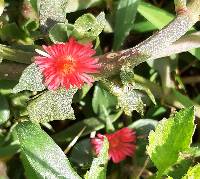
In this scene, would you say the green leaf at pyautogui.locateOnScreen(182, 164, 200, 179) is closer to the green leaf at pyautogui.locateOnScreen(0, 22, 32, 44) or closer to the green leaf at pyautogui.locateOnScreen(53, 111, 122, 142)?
the green leaf at pyautogui.locateOnScreen(53, 111, 122, 142)

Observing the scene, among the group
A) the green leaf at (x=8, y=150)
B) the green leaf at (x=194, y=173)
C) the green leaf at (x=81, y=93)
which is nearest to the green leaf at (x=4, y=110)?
the green leaf at (x=8, y=150)

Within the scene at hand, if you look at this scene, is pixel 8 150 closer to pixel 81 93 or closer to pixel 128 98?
pixel 81 93

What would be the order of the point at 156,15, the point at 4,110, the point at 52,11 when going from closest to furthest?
the point at 52,11
the point at 4,110
the point at 156,15

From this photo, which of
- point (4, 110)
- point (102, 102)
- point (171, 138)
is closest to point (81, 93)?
point (102, 102)

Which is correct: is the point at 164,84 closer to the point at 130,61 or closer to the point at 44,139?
the point at 130,61

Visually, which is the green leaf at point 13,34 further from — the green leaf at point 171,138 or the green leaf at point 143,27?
the green leaf at point 171,138

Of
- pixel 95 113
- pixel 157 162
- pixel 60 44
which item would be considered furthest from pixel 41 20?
pixel 157 162
